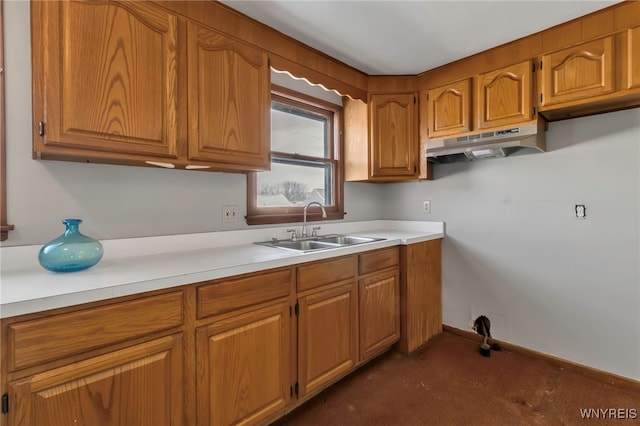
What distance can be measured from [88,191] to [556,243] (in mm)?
2962

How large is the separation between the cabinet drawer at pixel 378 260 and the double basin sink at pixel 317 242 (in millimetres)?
115

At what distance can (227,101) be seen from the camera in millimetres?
1683

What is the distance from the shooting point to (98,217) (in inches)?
60.0

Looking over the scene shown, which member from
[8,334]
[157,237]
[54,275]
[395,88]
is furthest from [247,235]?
[395,88]

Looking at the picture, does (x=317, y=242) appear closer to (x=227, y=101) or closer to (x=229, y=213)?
(x=229, y=213)

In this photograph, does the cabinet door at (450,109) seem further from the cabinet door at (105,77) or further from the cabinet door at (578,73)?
the cabinet door at (105,77)

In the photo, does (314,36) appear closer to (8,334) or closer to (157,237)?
(157,237)

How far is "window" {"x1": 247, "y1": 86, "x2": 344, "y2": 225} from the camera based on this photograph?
2289 millimetres

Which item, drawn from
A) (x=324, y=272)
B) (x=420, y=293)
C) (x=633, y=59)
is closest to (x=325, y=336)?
(x=324, y=272)

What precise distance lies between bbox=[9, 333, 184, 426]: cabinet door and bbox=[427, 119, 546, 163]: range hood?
7.35 feet

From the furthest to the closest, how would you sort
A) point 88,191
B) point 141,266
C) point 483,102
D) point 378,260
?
1. point 483,102
2. point 378,260
3. point 88,191
4. point 141,266

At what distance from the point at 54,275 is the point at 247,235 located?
3.48 feet

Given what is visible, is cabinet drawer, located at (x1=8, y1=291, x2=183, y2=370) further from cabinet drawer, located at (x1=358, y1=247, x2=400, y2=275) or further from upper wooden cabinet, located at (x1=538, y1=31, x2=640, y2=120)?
upper wooden cabinet, located at (x1=538, y1=31, x2=640, y2=120)

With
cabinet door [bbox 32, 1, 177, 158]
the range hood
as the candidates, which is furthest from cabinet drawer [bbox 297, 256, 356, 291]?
the range hood
